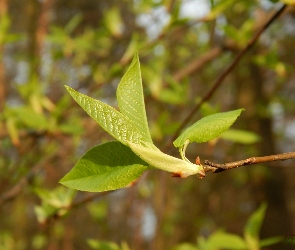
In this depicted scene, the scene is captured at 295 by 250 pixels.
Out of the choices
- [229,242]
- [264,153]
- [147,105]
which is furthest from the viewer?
[264,153]

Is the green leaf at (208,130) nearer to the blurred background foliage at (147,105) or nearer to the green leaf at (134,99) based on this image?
A: the green leaf at (134,99)

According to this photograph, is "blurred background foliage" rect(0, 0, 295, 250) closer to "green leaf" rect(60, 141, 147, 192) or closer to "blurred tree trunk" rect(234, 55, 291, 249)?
"blurred tree trunk" rect(234, 55, 291, 249)

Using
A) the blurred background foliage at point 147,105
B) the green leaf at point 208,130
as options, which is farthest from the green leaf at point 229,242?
the green leaf at point 208,130

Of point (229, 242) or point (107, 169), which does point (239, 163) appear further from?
point (229, 242)

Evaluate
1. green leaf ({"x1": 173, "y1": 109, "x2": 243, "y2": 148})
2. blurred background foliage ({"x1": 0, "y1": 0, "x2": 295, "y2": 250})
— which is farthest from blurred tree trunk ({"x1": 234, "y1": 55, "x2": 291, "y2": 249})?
green leaf ({"x1": 173, "y1": 109, "x2": 243, "y2": 148})

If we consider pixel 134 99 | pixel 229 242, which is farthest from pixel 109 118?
pixel 229 242

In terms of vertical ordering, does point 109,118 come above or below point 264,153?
above

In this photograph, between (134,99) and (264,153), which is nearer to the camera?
(134,99)

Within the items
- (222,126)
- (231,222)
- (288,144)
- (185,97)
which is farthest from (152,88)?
(288,144)
